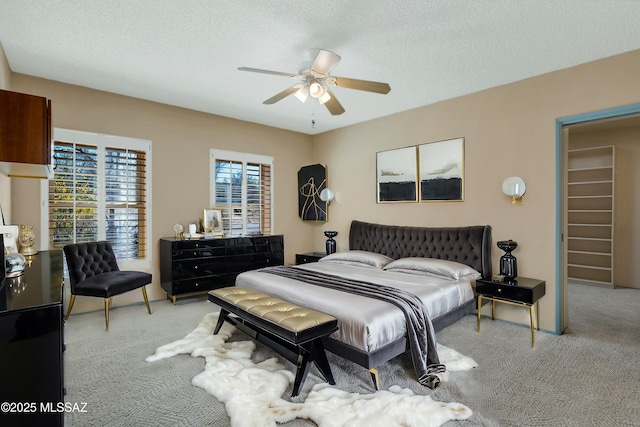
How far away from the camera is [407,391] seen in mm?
2338

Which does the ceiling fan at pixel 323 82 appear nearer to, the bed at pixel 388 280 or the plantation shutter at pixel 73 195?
the bed at pixel 388 280

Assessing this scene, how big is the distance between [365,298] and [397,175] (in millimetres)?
2718

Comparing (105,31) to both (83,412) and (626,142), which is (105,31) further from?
(626,142)

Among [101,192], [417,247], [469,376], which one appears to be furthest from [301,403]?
[101,192]

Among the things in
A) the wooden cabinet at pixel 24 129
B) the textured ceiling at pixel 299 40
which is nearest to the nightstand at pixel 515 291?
the textured ceiling at pixel 299 40

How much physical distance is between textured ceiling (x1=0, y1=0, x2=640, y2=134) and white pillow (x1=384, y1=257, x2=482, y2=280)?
2.16 metres

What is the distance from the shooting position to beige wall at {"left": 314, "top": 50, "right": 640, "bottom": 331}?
10.8ft

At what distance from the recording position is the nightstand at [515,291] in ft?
10.6

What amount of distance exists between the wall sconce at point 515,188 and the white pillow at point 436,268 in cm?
98

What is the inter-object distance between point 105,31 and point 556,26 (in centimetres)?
378

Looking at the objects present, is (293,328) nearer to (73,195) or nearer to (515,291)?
(515,291)

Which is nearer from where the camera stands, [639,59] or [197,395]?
[197,395]

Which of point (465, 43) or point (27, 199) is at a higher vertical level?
point (465, 43)

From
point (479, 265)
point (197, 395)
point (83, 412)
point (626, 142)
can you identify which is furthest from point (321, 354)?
point (626, 142)
